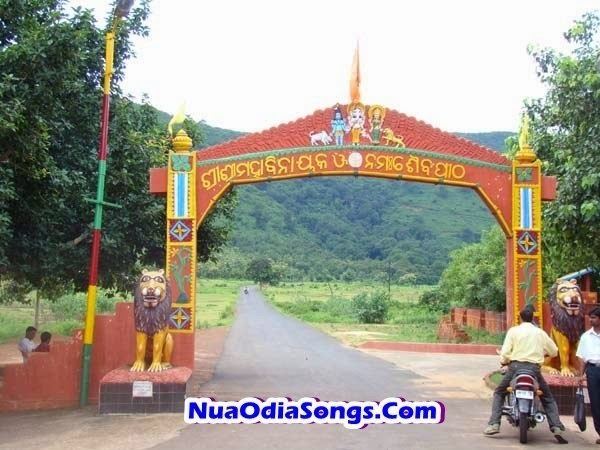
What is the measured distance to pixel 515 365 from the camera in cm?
812

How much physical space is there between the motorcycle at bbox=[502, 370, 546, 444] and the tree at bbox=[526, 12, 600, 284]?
4.04 metres

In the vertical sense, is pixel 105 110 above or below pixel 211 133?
below

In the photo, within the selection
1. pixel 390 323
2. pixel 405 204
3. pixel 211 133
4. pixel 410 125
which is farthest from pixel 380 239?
pixel 410 125

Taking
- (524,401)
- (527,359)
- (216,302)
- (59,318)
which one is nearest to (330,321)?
(59,318)

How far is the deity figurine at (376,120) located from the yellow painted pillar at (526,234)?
2188 millimetres

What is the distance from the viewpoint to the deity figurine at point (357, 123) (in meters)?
11.4

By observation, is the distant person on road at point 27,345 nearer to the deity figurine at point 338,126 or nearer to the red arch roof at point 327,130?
the red arch roof at point 327,130

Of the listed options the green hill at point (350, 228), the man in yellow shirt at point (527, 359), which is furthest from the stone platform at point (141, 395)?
the green hill at point (350, 228)

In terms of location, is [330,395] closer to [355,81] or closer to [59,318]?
[355,81]

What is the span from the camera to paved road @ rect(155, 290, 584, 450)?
7867mm

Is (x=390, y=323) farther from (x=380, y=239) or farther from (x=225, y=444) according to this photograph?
(x=380, y=239)

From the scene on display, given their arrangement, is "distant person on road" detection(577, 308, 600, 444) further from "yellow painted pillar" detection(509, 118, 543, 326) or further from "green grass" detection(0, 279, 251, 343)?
"green grass" detection(0, 279, 251, 343)

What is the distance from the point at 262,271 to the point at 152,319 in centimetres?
7544

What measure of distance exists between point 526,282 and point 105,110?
6757 mm
